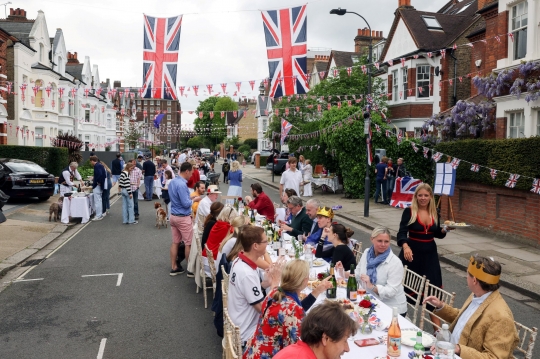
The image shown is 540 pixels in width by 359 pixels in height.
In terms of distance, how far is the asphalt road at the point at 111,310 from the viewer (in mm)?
5918

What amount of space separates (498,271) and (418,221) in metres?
2.42

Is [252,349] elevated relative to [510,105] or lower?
lower

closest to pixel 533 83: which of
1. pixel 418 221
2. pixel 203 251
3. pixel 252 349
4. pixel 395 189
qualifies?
pixel 395 189

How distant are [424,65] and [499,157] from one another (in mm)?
12979

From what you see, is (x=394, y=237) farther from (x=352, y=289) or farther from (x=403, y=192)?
(x=352, y=289)

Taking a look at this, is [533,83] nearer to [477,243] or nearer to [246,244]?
[477,243]

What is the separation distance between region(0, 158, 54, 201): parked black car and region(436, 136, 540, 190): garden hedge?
15.8m

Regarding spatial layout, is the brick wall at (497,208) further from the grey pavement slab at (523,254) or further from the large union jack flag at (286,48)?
the large union jack flag at (286,48)

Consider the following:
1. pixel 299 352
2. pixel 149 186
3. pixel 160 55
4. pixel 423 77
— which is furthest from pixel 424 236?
pixel 423 77

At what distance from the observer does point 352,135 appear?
20516mm

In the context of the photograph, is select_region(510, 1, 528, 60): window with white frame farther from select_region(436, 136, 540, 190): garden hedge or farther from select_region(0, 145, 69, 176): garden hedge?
select_region(0, 145, 69, 176): garden hedge

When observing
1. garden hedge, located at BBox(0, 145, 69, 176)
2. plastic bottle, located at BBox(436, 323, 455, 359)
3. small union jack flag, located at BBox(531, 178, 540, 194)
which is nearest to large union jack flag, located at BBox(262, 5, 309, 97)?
small union jack flag, located at BBox(531, 178, 540, 194)

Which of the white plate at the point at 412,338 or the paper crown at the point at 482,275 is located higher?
the paper crown at the point at 482,275

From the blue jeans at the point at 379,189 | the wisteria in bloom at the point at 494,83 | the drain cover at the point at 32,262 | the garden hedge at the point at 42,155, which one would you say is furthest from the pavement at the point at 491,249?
the garden hedge at the point at 42,155
